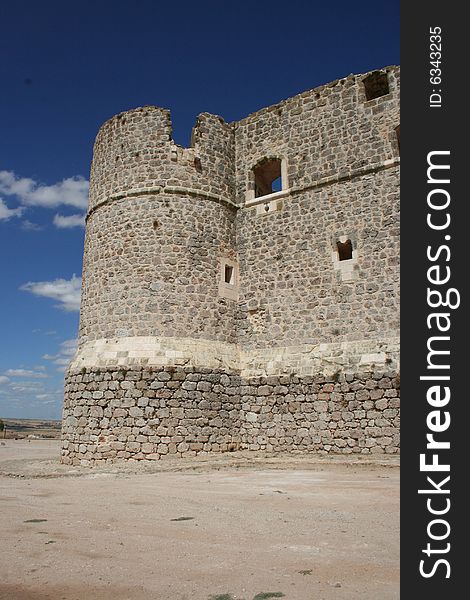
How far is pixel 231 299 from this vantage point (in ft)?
47.6

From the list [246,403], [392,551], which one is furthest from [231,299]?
[392,551]

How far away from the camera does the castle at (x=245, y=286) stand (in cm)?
1248

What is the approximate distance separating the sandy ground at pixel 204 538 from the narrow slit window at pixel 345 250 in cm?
567

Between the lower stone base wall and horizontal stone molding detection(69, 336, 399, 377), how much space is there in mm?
207

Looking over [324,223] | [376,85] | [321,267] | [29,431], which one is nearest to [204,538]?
[321,267]

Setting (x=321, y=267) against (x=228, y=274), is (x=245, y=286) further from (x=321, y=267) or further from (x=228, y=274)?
(x=321, y=267)

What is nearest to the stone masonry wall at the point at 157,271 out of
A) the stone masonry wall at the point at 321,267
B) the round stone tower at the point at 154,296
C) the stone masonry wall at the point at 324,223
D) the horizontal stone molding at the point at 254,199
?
the round stone tower at the point at 154,296

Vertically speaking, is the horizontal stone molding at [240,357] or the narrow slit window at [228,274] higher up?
the narrow slit window at [228,274]

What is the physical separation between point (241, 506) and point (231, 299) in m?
8.23

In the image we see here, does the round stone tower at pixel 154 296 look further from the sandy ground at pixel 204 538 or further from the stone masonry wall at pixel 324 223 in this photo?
the sandy ground at pixel 204 538

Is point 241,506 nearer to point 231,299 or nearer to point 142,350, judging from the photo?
point 142,350

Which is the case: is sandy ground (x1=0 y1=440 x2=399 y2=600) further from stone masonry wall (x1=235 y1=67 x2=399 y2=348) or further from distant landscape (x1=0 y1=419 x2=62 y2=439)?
distant landscape (x1=0 y1=419 x2=62 y2=439)

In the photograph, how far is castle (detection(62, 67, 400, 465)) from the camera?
1248 cm

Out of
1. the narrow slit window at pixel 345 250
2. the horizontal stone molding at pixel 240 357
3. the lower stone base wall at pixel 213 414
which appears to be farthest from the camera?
the narrow slit window at pixel 345 250
